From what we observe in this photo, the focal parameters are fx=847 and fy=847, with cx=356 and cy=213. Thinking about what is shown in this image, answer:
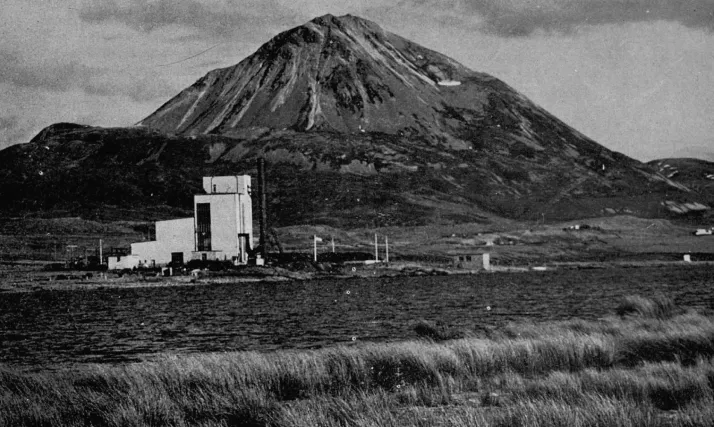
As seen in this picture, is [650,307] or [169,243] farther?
[169,243]

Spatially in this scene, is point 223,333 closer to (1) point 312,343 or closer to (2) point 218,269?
(1) point 312,343

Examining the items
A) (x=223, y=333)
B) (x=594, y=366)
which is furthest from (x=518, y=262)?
(x=594, y=366)

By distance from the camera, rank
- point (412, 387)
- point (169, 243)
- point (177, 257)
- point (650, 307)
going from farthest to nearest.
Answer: point (169, 243) < point (177, 257) < point (650, 307) < point (412, 387)

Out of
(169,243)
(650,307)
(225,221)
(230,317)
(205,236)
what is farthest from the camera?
(169,243)

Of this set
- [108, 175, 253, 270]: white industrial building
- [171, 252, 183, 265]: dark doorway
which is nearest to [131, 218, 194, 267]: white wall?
[108, 175, 253, 270]: white industrial building

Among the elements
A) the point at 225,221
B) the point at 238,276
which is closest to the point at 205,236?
the point at 225,221

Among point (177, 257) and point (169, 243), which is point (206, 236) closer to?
point (177, 257)

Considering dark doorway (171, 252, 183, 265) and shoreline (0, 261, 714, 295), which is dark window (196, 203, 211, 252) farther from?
shoreline (0, 261, 714, 295)
